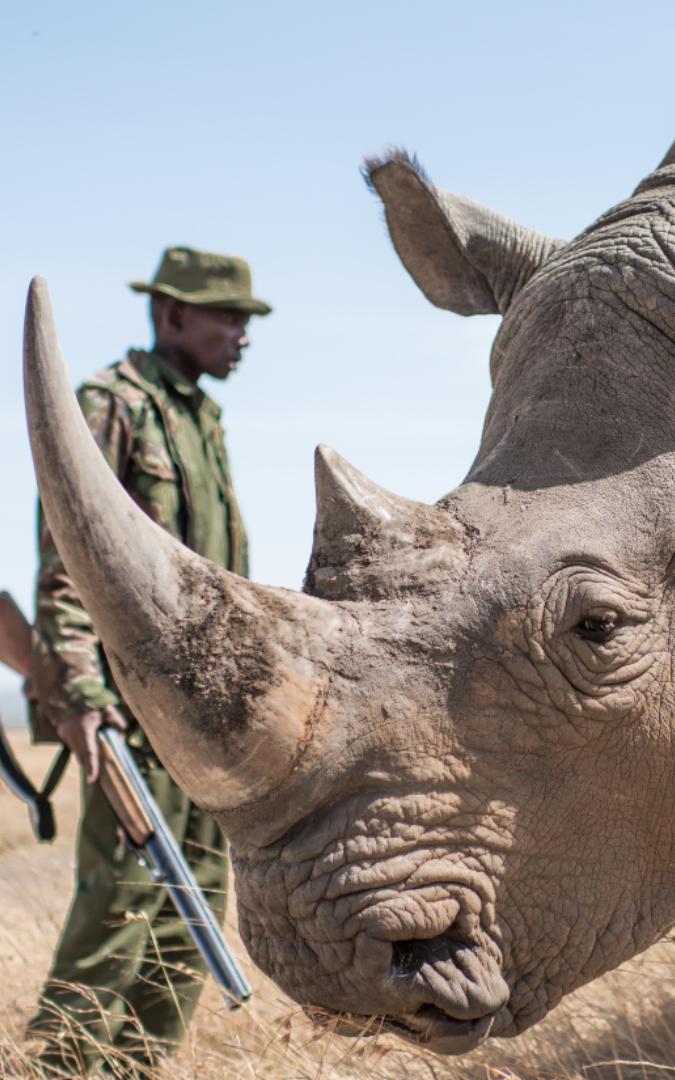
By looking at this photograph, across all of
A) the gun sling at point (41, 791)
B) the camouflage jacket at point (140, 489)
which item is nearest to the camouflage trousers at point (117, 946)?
the gun sling at point (41, 791)

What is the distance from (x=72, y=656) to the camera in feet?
15.7

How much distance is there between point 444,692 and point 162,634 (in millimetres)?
535

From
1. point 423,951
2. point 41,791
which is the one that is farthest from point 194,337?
point 423,951

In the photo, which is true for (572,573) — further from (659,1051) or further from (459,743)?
(659,1051)

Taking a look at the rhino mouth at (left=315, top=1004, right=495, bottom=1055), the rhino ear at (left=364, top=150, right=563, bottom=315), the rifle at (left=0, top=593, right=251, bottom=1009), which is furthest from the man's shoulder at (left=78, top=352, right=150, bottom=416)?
the rhino mouth at (left=315, top=1004, right=495, bottom=1055)

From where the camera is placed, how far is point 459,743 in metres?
2.82

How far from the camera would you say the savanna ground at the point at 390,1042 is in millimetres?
3850

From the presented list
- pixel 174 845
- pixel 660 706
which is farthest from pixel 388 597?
pixel 174 845

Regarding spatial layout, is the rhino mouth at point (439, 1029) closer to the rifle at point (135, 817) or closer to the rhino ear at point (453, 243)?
the rifle at point (135, 817)

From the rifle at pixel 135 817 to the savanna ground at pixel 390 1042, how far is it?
11 centimetres

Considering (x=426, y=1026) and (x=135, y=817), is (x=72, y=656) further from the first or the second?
(x=426, y=1026)

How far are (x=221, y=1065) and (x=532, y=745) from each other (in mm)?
2002

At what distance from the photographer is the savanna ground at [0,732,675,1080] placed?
385 centimetres

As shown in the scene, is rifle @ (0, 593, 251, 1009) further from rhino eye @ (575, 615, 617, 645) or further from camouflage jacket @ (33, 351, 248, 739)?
rhino eye @ (575, 615, 617, 645)
